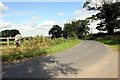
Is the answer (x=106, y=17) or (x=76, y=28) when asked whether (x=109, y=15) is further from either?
(x=76, y=28)

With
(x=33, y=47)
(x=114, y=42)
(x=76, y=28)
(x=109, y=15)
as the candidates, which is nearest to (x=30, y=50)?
(x=33, y=47)

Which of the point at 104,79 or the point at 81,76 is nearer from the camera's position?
the point at 104,79

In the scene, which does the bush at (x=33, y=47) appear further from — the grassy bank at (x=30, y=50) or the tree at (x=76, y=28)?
the tree at (x=76, y=28)

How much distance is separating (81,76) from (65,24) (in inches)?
3155

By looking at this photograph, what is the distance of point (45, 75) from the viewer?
37.6 feet

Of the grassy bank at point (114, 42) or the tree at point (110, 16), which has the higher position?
the tree at point (110, 16)

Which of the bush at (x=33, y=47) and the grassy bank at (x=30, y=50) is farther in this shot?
the bush at (x=33, y=47)

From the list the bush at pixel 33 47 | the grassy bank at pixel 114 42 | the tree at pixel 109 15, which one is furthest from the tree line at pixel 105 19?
the bush at pixel 33 47

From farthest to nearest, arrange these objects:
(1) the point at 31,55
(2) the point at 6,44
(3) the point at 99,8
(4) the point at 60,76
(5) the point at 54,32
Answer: (5) the point at 54,32
(3) the point at 99,8
(2) the point at 6,44
(1) the point at 31,55
(4) the point at 60,76

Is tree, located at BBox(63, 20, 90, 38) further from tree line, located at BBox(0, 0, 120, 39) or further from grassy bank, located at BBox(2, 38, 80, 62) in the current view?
grassy bank, located at BBox(2, 38, 80, 62)

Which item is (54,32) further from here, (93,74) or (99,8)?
(93,74)

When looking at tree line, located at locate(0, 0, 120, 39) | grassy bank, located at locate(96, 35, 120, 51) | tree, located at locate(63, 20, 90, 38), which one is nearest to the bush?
grassy bank, located at locate(96, 35, 120, 51)

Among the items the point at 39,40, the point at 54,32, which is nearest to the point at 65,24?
the point at 54,32

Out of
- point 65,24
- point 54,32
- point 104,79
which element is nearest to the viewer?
point 104,79
